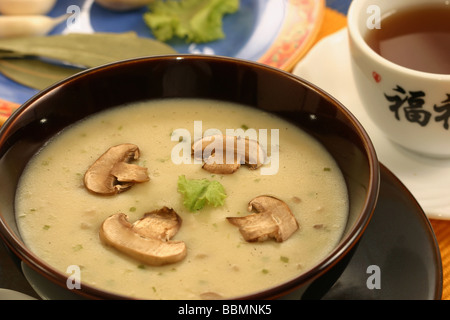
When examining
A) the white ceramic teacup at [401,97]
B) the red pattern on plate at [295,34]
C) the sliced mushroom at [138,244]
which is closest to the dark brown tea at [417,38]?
the white ceramic teacup at [401,97]

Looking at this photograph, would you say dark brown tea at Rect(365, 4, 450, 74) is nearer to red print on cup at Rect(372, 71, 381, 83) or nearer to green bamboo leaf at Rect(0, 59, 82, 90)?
red print on cup at Rect(372, 71, 381, 83)

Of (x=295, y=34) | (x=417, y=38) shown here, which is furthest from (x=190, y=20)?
(x=417, y=38)

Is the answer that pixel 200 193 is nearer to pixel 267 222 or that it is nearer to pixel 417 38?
pixel 267 222

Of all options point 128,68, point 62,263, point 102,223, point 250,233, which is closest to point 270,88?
point 128,68

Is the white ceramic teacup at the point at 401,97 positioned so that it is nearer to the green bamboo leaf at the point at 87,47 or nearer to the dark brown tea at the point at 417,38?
the dark brown tea at the point at 417,38

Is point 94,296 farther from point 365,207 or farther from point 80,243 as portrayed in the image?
point 365,207

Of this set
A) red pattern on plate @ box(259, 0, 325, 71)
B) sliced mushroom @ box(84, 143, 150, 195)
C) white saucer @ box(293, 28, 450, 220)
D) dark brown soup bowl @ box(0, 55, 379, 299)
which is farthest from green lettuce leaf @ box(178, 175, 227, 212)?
red pattern on plate @ box(259, 0, 325, 71)
